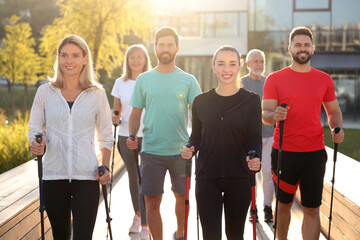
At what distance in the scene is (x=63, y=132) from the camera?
12.2ft

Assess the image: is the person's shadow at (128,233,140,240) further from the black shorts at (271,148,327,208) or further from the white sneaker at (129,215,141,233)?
the black shorts at (271,148,327,208)

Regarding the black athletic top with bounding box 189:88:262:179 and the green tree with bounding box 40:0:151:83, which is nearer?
the black athletic top with bounding box 189:88:262:179

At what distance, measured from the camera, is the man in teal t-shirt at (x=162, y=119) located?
15.7 ft

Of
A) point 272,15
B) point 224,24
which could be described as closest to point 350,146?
point 272,15

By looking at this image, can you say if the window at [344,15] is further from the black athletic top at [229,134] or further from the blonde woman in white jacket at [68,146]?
the blonde woman in white jacket at [68,146]

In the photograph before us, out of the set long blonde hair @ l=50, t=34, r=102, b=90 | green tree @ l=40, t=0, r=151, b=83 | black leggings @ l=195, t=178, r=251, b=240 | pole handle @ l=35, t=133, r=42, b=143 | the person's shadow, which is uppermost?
green tree @ l=40, t=0, r=151, b=83

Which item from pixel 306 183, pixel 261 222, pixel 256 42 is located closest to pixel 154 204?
pixel 306 183

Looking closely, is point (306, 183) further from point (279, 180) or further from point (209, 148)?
point (209, 148)

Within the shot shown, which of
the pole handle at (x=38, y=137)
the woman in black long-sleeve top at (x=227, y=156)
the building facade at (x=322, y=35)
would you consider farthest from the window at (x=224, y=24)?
the pole handle at (x=38, y=137)

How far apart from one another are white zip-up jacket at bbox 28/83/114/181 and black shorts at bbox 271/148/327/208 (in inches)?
→ 69.9

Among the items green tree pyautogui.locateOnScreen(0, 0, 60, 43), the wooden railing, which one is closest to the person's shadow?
the wooden railing

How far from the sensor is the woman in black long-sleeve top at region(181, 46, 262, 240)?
3.81 meters

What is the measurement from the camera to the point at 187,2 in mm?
32344

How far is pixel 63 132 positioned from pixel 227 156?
1256 mm
